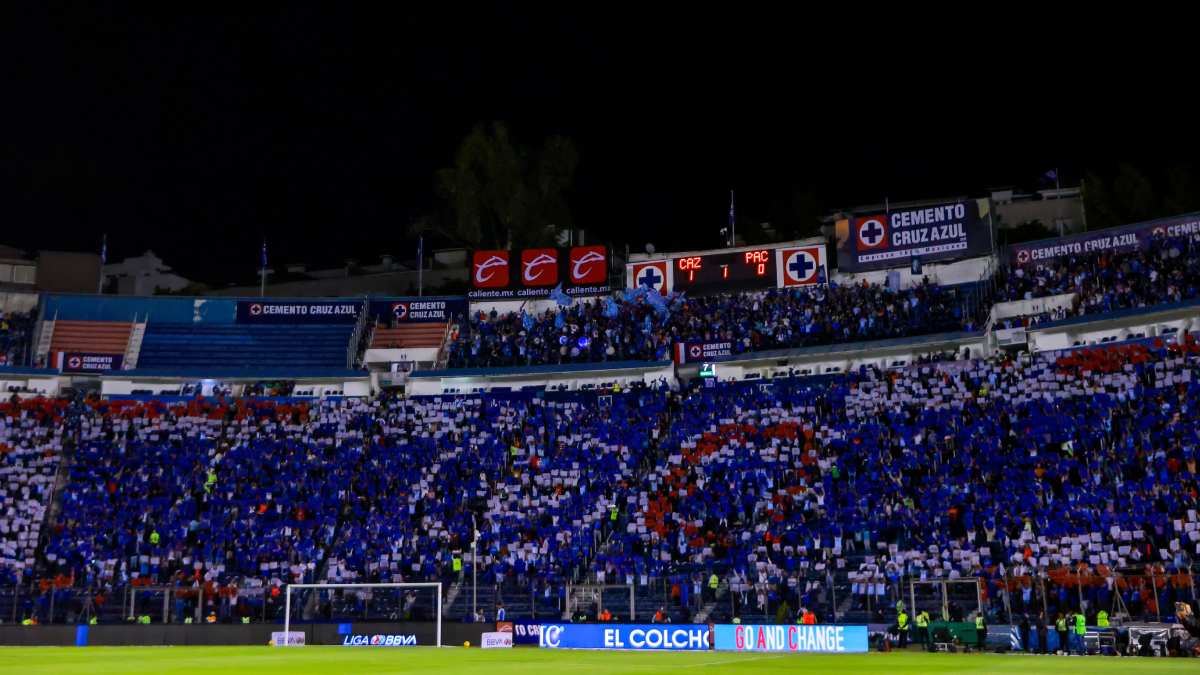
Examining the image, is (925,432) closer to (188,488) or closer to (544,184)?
(188,488)

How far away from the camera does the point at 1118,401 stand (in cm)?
4534

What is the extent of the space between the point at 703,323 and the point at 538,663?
35979 millimetres

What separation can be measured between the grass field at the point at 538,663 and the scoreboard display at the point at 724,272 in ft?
106

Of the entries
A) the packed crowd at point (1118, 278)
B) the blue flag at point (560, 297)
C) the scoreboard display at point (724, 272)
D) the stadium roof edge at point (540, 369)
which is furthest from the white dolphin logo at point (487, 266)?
the packed crowd at point (1118, 278)

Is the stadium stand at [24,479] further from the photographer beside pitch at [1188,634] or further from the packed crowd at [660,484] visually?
the photographer beside pitch at [1188,634]

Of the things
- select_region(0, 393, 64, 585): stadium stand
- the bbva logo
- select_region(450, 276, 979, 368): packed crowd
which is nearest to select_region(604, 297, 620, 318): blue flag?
select_region(450, 276, 979, 368): packed crowd

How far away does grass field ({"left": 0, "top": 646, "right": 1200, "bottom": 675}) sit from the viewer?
82.7ft

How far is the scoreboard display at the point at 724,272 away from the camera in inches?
2466

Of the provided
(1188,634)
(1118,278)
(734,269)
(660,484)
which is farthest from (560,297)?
(1188,634)

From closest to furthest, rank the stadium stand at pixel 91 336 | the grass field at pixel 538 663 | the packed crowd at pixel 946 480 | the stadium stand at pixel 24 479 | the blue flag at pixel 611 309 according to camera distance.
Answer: the grass field at pixel 538 663 → the packed crowd at pixel 946 480 → the stadium stand at pixel 24 479 → the stadium stand at pixel 91 336 → the blue flag at pixel 611 309

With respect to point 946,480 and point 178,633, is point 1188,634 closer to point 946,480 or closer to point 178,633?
point 946,480

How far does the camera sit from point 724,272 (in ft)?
208

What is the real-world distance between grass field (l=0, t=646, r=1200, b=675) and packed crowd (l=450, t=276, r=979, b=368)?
90.3 feet

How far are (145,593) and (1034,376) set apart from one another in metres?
38.5
